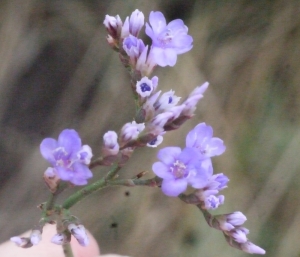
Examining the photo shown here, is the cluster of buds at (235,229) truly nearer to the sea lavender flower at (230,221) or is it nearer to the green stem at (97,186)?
the sea lavender flower at (230,221)

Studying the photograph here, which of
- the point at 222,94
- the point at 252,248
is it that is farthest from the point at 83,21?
the point at 252,248

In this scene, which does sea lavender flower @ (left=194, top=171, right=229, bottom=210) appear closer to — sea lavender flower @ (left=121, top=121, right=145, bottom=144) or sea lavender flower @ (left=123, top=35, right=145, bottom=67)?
Result: sea lavender flower @ (left=121, top=121, right=145, bottom=144)

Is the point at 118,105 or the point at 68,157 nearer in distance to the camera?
the point at 68,157

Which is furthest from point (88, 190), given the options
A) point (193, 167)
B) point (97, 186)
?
point (193, 167)

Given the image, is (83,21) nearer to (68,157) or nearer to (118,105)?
(118,105)

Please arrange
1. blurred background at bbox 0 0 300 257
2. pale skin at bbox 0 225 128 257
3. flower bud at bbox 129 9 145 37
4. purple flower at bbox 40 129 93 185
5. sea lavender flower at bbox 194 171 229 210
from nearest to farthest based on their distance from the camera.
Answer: purple flower at bbox 40 129 93 185 < sea lavender flower at bbox 194 171 229 210 < flower bud at bbox 129 9 145 37 < pale skin at bbox 0 225 128 257 < blurred background at bbox 0 0 300 257

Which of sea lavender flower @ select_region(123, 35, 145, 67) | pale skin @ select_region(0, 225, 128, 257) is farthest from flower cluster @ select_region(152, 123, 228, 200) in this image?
pale skin @ select_region(0, 225, 128, 257)

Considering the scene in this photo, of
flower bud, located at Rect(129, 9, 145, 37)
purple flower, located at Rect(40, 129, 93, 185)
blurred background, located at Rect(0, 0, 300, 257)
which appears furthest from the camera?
blurred background, located at Rect(0, 0, 300, 257)
